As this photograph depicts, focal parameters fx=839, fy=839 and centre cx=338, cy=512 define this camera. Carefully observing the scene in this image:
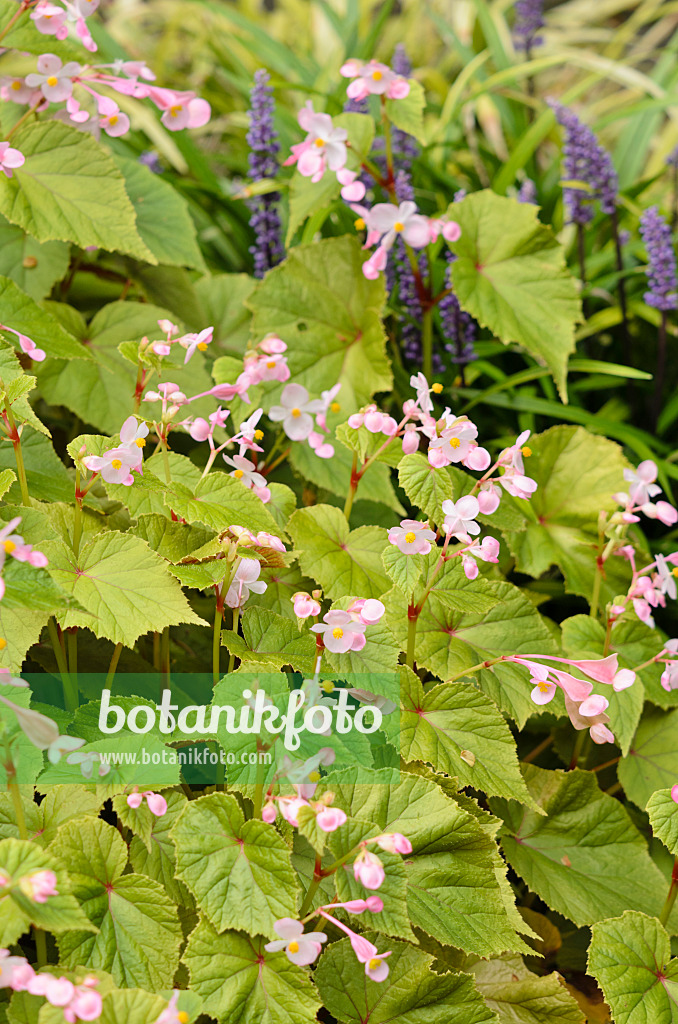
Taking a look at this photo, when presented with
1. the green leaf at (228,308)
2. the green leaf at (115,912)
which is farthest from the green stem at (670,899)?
the green leaf at (228,308)

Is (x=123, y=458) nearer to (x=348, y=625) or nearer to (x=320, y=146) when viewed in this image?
(x=348, y=625)

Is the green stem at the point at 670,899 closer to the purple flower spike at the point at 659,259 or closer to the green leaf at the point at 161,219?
the purple flower spike at the point at 659,259

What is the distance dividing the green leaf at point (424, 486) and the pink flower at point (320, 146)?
1.93 feet

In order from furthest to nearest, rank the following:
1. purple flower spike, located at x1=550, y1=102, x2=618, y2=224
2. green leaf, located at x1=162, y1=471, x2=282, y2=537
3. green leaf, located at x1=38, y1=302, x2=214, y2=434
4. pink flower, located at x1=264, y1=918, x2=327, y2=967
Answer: purple flower spike, located at x1=550, y1=102, x2=618, y2=224 → green leaf, located at x1=38, y1=302, x2=214, y2=434 → green leaf, located at x1=162, y1=471, x2=282, y2=537 → pink flower, located at x1=264, y1=918, x2=327, y2=967

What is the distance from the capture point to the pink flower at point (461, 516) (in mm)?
1001

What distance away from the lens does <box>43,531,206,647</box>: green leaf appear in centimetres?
97

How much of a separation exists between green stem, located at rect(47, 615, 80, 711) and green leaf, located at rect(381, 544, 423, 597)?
1.47 feet

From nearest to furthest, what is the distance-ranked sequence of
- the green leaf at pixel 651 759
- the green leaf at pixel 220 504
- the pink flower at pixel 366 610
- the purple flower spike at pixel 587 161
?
the pink flower at pixel 366 610
the green leaf at pixel 220 504
the green leaf at pixel 651 759
the purple flower spike at pixel 587 161

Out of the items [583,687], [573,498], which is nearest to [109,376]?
[573,498]

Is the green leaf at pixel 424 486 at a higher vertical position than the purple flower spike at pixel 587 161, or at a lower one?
lower

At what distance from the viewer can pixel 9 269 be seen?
5.09ft

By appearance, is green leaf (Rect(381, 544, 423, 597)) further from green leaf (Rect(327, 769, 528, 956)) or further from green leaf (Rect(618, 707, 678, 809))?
green leaf (Rect(618, 707, 678, 809))

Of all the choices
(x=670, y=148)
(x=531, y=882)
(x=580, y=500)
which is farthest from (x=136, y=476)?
(x=670, y=148)

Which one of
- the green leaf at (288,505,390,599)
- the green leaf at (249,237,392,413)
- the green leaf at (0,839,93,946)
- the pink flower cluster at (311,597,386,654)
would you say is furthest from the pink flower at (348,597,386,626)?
the green leaf at (249,237,392,413)
